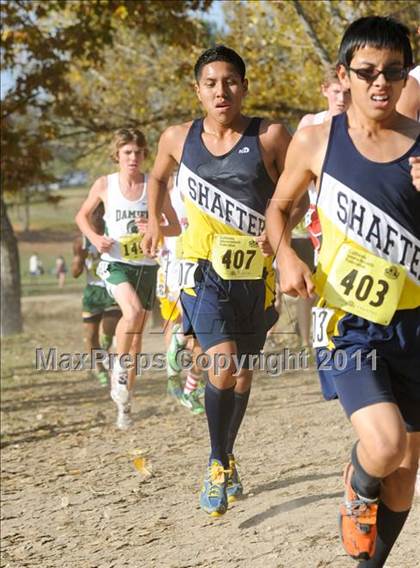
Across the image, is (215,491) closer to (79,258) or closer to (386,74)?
(386,74)

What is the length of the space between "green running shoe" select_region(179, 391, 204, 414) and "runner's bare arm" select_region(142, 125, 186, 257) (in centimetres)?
334

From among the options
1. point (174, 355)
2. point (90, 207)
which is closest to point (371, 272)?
point (90, 207)

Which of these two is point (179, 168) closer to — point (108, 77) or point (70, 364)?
point (70, 364)

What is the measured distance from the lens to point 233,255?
5.27 metres

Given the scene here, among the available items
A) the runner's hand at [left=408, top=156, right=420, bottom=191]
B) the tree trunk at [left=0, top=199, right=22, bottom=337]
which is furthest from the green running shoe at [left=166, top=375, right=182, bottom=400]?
the tree trunk at [left=0, top=199, right=22, bottom=337]

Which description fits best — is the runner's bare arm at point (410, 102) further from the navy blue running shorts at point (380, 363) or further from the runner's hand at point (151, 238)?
the runner's hand at point (151, 238)

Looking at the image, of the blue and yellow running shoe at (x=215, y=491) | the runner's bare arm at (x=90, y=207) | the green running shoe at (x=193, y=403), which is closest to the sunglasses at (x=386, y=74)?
the blue and yellow running shoe at (x=215, y=491)

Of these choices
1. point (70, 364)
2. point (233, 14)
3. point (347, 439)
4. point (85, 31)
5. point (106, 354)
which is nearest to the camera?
point (347, 439)

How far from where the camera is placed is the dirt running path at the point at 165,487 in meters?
4.83

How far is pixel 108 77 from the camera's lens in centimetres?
2017

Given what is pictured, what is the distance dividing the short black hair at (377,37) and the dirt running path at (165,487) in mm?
2036

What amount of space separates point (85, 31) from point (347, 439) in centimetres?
910

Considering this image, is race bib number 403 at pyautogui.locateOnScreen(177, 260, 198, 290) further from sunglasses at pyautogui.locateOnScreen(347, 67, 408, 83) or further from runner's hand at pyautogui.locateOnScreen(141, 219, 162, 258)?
sunglasses at pyautogui.locateOnScreen(347, 67, 408, 83)

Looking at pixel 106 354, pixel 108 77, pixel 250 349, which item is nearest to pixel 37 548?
pixel 250 349
